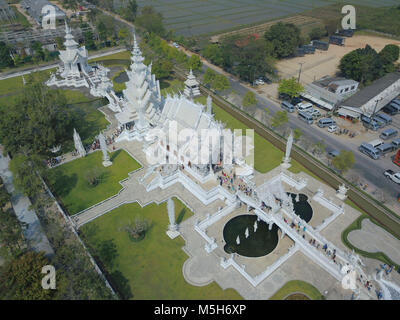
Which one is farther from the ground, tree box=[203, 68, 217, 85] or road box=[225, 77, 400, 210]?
tree box=[203, 68, 217, 85]

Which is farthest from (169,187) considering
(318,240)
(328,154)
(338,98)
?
→ (338,98)

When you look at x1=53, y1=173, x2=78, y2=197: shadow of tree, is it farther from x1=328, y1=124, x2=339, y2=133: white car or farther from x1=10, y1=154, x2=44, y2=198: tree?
x1=328, y1=124, x2=339, y2=133: white car

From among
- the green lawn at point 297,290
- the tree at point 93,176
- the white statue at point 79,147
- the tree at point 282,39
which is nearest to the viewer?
the green lawn at point 297,290

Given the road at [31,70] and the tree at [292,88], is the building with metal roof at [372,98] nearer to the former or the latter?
the tree at [292,88]

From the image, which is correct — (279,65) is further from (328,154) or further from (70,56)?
(70,56)

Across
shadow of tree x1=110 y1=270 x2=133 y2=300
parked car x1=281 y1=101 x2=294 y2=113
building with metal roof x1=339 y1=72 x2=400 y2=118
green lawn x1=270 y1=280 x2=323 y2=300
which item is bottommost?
green lawn x1=270 y1=280 x2=323 y2=300

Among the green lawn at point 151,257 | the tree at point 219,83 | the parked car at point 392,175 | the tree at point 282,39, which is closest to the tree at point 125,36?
the tree at point 219,83

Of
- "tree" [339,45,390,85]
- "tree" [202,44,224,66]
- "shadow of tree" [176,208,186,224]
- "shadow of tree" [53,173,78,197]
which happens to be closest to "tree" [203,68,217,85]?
"tree" [202,44,224,66]
